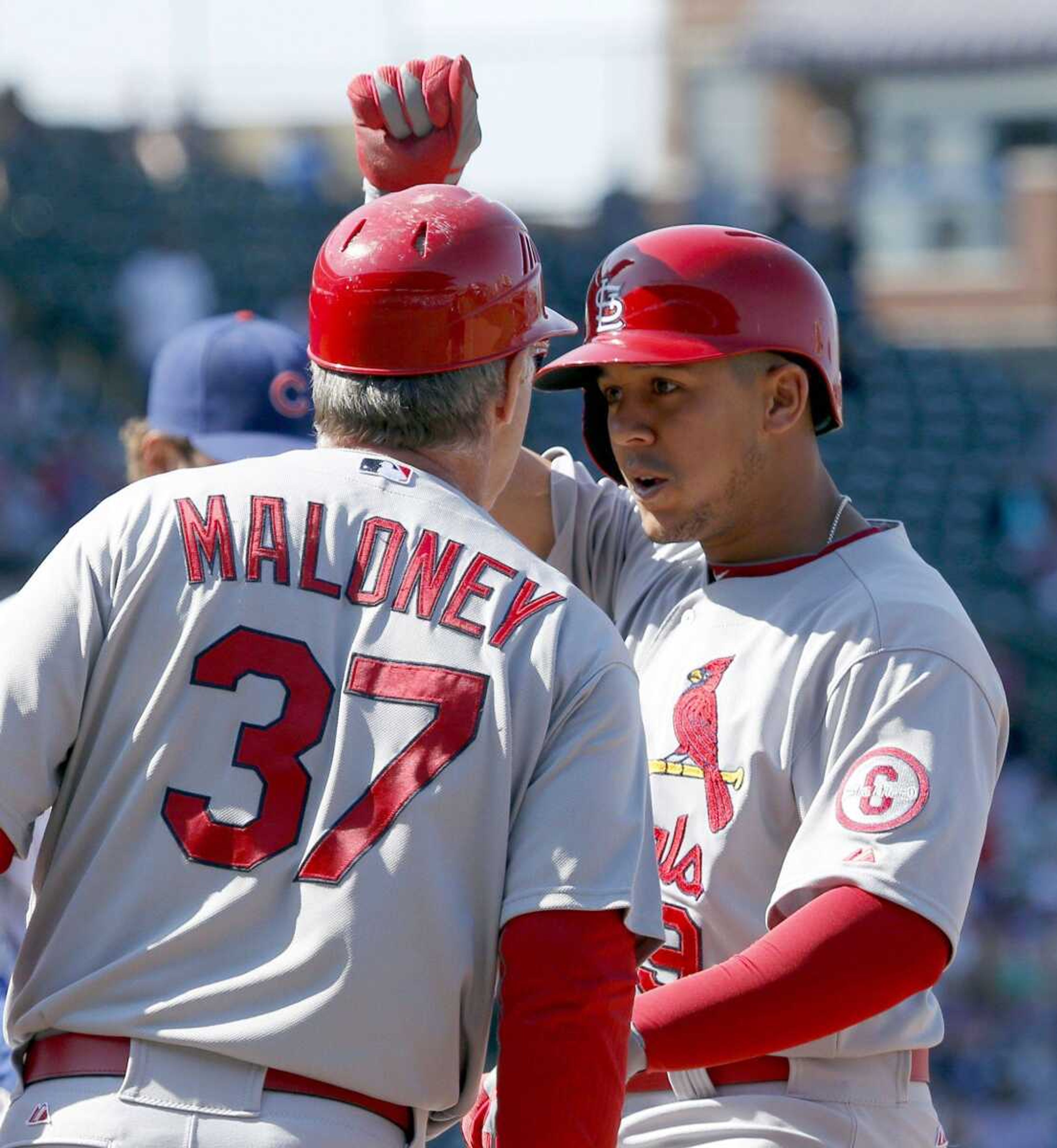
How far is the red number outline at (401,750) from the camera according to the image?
6.46ft

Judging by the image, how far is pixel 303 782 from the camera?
6.52 ft

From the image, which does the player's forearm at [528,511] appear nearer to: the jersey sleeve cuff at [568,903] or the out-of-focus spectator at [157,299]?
the jersey sleeve cuff at [568,903]

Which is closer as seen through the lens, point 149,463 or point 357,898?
point 357,898

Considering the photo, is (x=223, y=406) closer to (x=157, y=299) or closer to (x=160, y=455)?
(x=160, y=455)

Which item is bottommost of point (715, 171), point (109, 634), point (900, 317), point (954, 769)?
point (900, 317)

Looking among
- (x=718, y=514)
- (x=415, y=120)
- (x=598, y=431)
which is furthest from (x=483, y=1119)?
(x=415, y=120)

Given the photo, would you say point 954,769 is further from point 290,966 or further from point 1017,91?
point 1017,91

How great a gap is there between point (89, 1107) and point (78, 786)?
0.33 m

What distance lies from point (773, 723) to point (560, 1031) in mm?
699

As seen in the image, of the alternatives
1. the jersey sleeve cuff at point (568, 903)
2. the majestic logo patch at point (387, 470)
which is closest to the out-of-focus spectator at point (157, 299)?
the majestic logo patch at point (387, 470)

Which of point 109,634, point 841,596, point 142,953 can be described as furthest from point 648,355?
point 142,953

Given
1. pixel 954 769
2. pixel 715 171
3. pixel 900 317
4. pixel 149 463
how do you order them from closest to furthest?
pixel 954 769 → pixel 149 463 → pixel 715 171 → pixel 900 317

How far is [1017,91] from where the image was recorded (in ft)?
88.8

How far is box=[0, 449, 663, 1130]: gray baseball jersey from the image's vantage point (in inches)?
77.2
